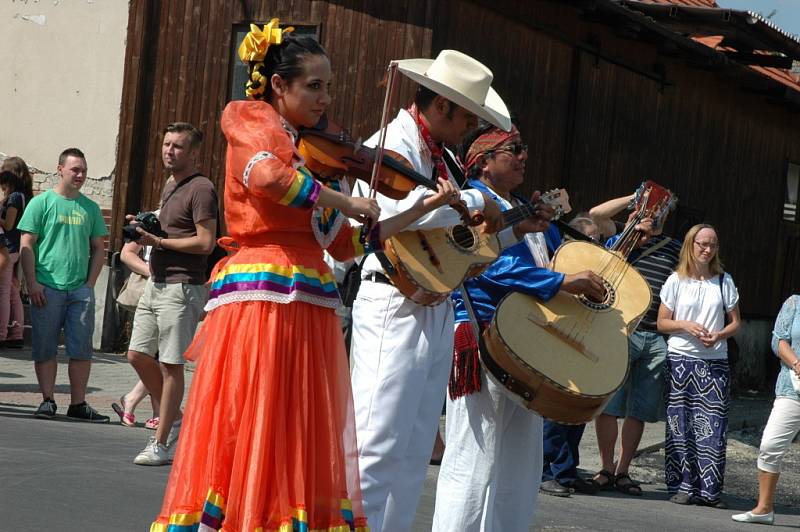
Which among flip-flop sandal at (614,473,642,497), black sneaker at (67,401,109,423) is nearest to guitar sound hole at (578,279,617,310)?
flip-flop sandal at (614,473,642,497)

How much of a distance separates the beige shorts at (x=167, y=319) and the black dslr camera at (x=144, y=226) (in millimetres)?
351

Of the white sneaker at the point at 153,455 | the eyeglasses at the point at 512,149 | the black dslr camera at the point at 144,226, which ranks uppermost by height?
the eyeglasses at the point at 512,149

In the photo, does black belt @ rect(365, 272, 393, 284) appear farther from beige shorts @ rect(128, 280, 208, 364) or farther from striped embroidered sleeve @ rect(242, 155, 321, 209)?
beige shorts @ rect(128, 280, 208, 364)

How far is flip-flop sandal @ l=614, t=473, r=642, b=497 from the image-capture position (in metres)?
9.28

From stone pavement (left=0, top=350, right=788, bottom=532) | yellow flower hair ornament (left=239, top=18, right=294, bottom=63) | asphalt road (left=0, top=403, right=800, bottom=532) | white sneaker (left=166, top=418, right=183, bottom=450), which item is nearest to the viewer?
yellow flower hair ornament (left=239, top=18, right=294, bottom=63)

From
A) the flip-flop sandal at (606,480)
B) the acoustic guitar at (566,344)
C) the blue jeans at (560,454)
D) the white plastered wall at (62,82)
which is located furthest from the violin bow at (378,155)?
the white plastered wall at (62,82)

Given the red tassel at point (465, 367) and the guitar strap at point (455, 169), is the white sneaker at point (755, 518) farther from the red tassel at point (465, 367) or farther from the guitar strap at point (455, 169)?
the guitar strap at point (455, 169)

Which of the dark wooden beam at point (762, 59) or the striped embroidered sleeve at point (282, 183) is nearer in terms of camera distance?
the striped embroidered sleeve at point (282, 183)

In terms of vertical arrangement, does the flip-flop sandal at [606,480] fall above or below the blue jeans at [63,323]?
below

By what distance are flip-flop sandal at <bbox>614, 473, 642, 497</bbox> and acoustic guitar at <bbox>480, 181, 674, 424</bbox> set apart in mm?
3613

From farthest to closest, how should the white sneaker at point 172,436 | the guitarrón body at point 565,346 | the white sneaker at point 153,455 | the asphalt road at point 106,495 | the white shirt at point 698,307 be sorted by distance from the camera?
the white shirt at point 698,307 → the white sneaker at point 172,436 → the white sneaker at point 153,455 → the asphalt road at point 106,495 → the guitarrón body at point 565,346

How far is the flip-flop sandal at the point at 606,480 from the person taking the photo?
931 centimetres

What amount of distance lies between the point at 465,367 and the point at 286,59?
5.64ft

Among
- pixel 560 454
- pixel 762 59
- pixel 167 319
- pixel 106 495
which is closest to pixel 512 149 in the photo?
pixel 106 495
